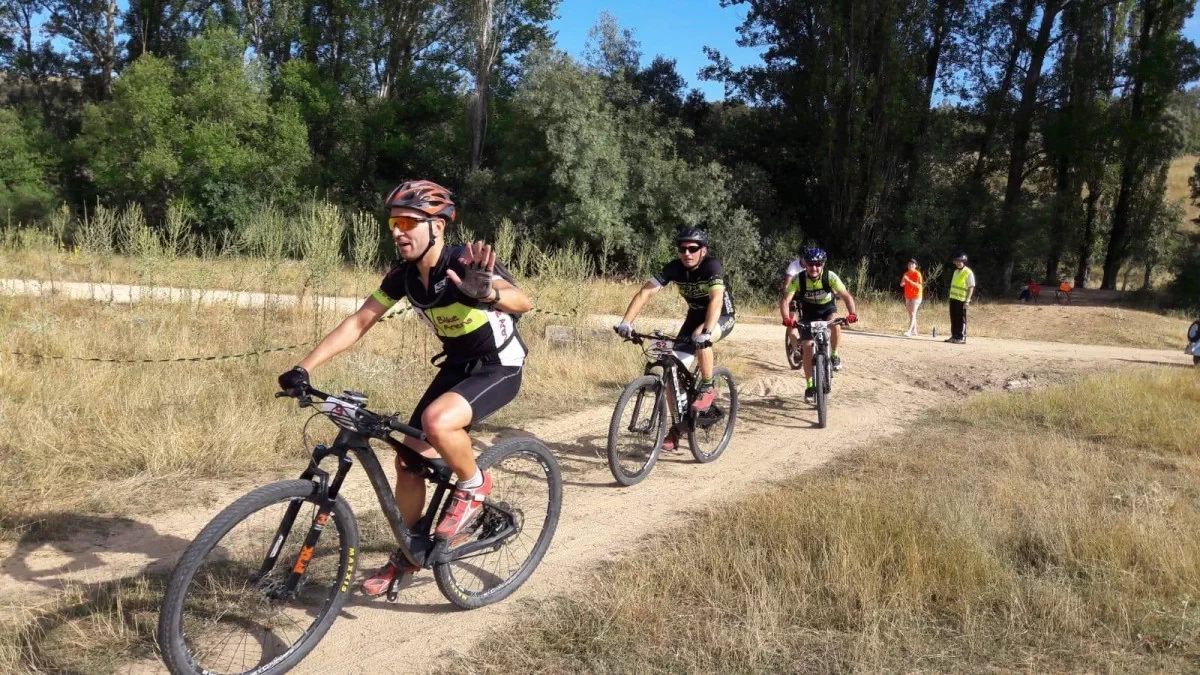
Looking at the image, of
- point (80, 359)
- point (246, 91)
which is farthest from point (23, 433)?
point (246, 91)

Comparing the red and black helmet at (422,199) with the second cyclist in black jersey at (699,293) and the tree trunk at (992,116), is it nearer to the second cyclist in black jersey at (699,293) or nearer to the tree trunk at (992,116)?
the second cyclist in black jersey at (699,293)

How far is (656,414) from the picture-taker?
22.2 ft

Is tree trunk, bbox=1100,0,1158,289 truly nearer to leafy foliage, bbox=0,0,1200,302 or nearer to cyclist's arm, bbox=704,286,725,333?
leafy foliage, bbox=0,0,1200,302

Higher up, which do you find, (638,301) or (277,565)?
(638,301)

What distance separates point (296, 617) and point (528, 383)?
5.90m

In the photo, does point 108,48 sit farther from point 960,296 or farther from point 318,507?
point 318,507

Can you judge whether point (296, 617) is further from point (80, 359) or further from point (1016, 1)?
→ point (1016, 1)

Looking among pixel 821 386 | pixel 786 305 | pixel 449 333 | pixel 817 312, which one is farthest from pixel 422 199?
pixel 817 312

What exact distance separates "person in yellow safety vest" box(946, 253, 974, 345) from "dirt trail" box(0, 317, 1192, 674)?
10.3ft

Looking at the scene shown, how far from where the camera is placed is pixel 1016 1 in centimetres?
3025

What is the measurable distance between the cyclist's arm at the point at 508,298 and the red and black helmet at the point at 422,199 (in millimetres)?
408

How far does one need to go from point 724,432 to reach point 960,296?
1140 centimetres

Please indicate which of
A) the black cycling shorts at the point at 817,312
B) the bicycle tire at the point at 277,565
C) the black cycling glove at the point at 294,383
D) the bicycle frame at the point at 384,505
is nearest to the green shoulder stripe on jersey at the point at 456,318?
the bicycle frame at the point at 384,505

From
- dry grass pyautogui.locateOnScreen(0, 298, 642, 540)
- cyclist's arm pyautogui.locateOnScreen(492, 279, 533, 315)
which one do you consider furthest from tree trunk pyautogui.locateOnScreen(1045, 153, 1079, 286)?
cyclist's arm pyautogui.locateOnScreen(492, 279, 533, 315)
